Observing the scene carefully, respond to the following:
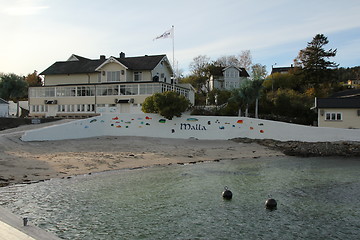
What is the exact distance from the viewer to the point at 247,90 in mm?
42938

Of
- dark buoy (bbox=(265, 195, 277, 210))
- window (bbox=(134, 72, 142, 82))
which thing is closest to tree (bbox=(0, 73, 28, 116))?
window (bbox=(134, 72, 142, 82))

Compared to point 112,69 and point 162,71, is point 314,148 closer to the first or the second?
point 162,71

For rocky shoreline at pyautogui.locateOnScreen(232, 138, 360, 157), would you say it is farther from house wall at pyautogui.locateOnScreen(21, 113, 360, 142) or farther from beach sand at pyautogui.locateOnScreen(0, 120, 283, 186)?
beach sand at pyautogui.locateOnScreen(0, 120, 283, 186)

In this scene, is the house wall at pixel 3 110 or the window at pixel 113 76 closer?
the house wall at pixel 3 110

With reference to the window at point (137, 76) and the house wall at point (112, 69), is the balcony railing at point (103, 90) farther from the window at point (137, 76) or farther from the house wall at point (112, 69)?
the window at point (137, 76)

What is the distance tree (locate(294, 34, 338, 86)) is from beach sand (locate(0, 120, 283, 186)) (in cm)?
3221

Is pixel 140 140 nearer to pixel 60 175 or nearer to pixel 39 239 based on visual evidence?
pixel 60 175

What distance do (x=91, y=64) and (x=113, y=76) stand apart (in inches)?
254

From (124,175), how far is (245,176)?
7953 mm

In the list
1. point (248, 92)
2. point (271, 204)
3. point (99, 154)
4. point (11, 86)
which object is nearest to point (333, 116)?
point (248, 92)

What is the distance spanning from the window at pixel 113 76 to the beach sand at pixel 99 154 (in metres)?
17.9

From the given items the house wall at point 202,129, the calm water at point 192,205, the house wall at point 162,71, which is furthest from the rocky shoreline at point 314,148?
the house wall at point 162,71

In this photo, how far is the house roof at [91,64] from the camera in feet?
173

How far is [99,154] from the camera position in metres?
28.4
